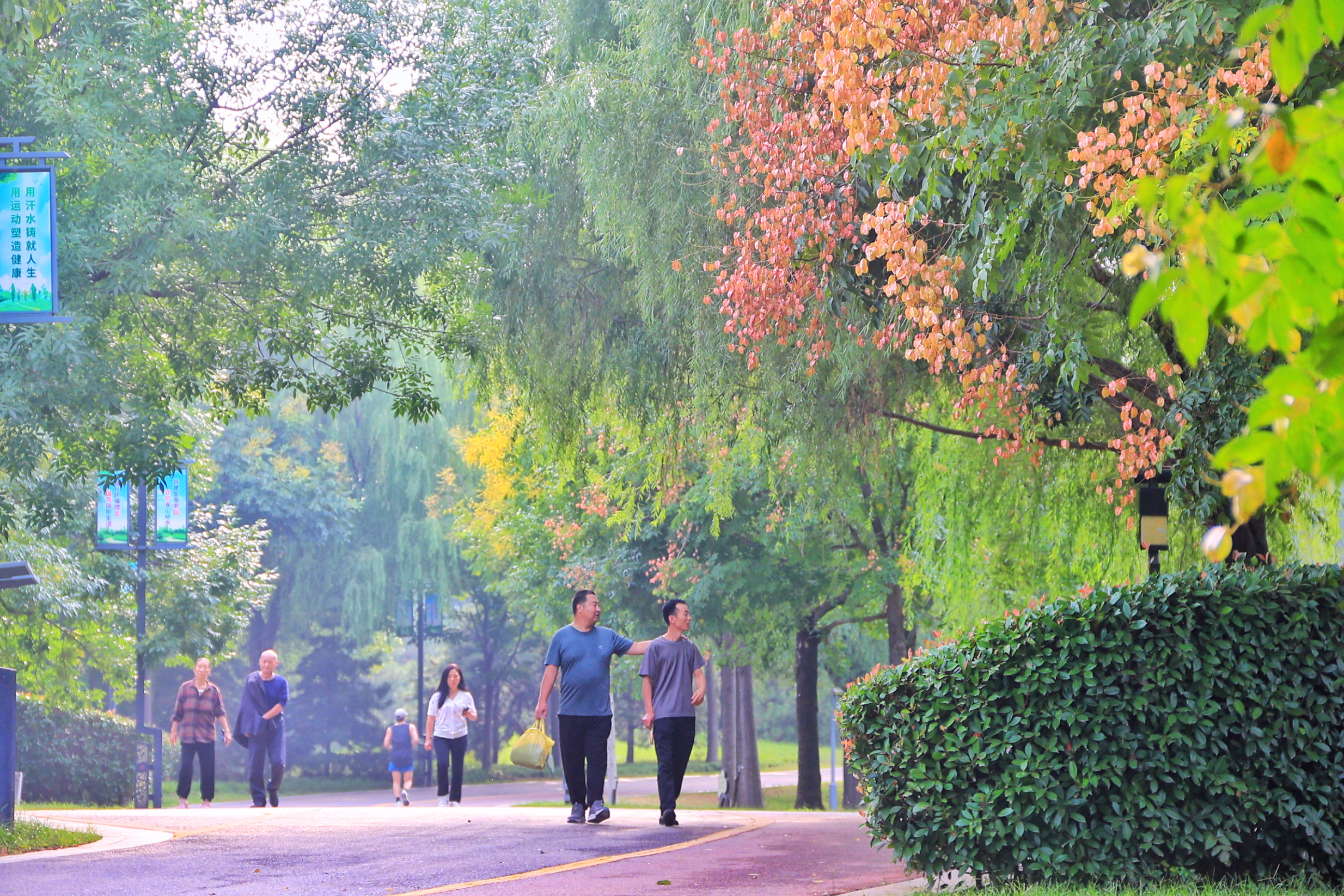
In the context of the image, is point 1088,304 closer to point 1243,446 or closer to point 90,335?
point 1243,446

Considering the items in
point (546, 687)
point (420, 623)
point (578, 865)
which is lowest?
point (578, 865)

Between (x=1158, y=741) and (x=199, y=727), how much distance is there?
14.4m

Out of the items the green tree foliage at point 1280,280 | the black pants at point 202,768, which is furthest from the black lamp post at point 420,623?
the green tree foliage at point 1280,280

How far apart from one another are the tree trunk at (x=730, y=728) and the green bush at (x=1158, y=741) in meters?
19.2

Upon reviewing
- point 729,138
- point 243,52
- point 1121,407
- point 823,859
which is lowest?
point 823,859

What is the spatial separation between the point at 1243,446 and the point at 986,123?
21.0 ft

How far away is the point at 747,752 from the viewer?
30.9 m

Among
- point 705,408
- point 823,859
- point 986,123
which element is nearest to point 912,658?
point 823,859

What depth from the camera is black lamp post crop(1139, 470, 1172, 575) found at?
10.7 metres

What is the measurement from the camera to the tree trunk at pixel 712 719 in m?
44.1

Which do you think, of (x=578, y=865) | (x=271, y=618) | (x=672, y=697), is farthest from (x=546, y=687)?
(x=271, y=618)

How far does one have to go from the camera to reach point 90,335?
15852 mm

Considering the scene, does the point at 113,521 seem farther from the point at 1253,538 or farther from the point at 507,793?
the point at 1253,538

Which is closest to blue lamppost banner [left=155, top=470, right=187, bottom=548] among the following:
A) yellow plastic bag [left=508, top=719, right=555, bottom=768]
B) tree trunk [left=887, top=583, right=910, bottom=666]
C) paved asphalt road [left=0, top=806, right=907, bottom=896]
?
tree trunk [left=887, top=583, right=910, bottom=666]
